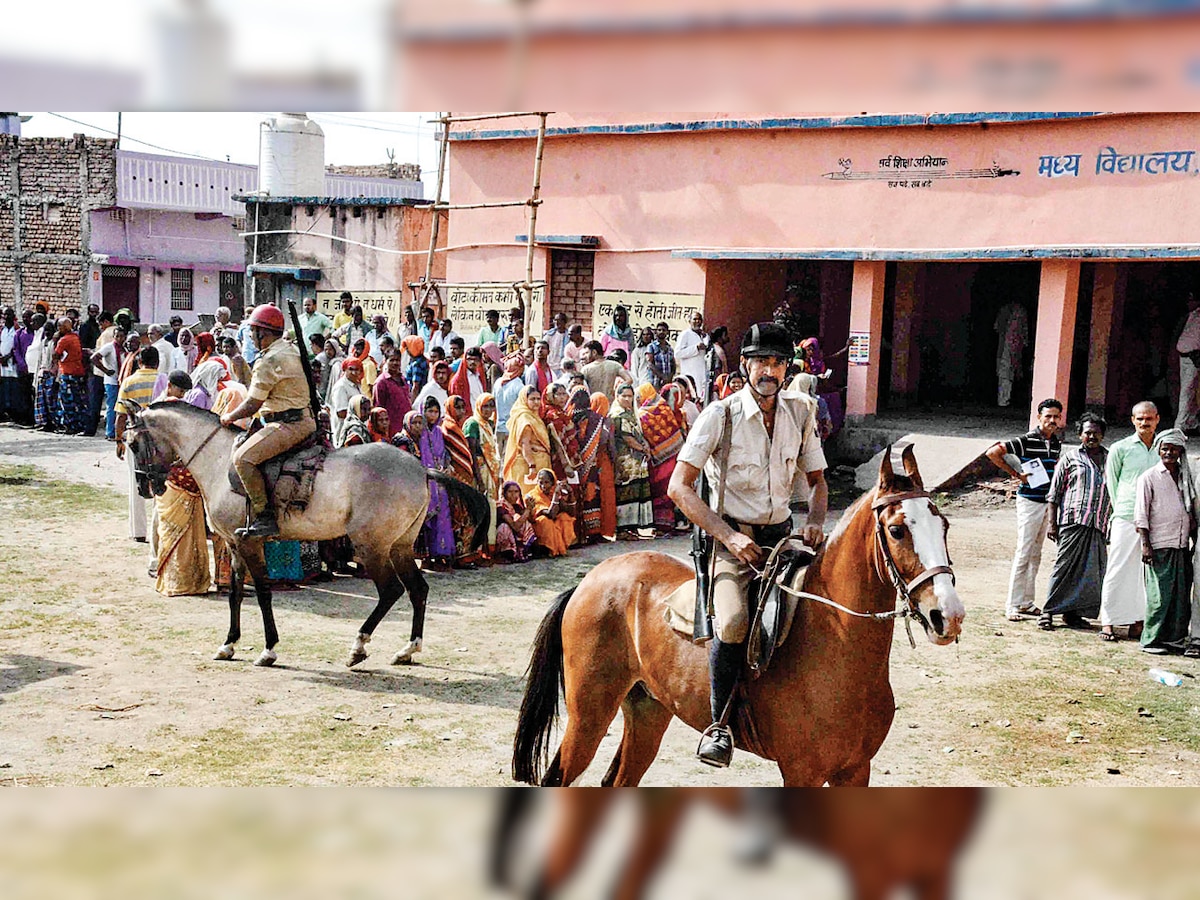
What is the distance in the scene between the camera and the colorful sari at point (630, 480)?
1282 centimetres

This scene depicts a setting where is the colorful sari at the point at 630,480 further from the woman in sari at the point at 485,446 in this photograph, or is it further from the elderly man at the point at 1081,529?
the elderly man at the point at 1081,529

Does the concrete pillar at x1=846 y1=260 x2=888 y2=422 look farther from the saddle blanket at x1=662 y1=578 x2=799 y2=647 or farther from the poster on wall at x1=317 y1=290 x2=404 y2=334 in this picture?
the saddle blanket at x1=662 y1=578 x2=799 y2=647

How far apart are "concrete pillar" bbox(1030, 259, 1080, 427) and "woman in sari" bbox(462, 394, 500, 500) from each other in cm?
764

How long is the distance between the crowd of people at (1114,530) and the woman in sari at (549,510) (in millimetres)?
4253

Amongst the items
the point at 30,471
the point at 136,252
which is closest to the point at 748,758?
the point at 30,471

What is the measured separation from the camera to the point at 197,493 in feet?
30.9

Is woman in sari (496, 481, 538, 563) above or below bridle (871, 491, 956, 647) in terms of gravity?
below

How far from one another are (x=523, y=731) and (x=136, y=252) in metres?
28.4

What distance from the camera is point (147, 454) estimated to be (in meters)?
8.60

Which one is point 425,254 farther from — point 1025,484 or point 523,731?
point 523,731

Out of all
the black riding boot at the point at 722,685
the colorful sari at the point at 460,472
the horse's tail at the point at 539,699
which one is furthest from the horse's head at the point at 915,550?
the colorful sari at the point at 460,472

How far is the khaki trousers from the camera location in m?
8.06

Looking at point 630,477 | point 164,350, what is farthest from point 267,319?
point 164,350

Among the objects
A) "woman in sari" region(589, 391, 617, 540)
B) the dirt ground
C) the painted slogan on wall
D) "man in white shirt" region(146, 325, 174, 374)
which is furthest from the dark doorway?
"woman in sari" region(589, 391, 617, 540)
